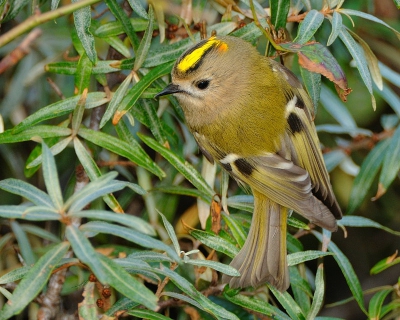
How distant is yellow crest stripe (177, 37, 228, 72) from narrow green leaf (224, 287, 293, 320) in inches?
23.0

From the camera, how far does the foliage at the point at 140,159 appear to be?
1.11m

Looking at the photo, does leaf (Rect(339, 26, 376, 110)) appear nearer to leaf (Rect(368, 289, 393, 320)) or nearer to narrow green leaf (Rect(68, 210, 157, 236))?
leaf (Rect(368, 289, 393, 320))

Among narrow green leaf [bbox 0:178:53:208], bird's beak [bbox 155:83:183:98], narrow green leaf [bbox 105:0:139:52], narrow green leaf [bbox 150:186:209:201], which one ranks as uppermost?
narrow green leaf [bbox 105:0:139:52]

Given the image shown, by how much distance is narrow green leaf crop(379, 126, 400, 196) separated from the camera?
1.83 meters

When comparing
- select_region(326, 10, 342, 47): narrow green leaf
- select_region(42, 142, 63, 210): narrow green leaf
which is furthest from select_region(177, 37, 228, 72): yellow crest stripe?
select_region(42, 142, 63, 210): narrow green leaf

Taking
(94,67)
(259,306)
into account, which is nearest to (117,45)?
(94,67)

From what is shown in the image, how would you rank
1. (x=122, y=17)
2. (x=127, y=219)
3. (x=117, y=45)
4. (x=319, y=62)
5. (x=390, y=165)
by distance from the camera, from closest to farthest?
1. (x=127, y=219)
2. (x=319, y=62)
3. (x=122, y=17)
4. (x=117, y=45)
5. (x=390, y=165)

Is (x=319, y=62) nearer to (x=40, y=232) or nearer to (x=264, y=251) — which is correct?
(x=264, y=251)

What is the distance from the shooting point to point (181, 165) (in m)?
1.62

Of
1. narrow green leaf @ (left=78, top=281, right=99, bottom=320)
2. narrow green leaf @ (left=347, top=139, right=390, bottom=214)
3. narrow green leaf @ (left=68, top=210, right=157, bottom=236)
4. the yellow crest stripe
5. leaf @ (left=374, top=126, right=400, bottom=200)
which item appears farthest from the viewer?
narrow green leaf @ (left=347, top=139, right=390, bottom=214)

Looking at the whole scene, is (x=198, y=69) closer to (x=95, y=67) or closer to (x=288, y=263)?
(x=95, y=67)

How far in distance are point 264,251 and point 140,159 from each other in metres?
0.37

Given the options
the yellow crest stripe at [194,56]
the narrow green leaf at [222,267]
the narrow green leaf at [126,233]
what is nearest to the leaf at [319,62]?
the yellow crest stripe at [194,56]

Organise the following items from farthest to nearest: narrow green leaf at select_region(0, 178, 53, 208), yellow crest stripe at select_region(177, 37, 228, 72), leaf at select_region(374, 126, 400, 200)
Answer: leaf at select_region(374, 126, 400, 200)
yellow crest stripe at select_region(177, 37, 228, 72)
narrow green leaf at select_region(0, 178, 53, 208)
